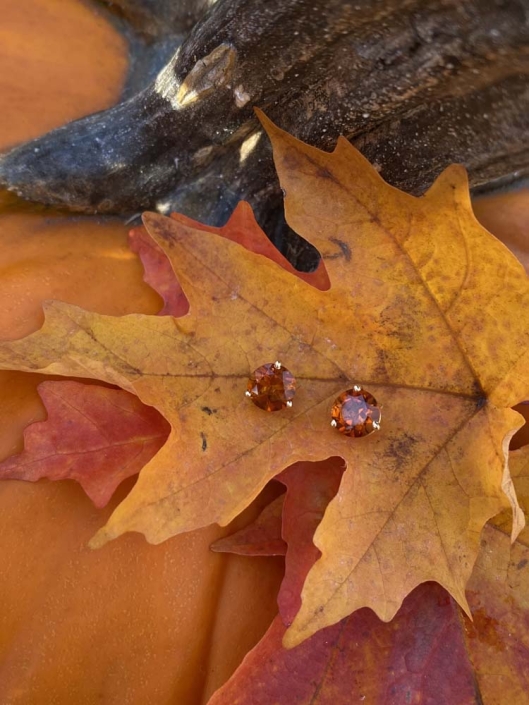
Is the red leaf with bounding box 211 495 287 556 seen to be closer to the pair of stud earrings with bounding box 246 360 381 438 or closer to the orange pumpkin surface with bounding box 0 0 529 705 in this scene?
the orange pumpkin surface with bounding box 0 0 529 705

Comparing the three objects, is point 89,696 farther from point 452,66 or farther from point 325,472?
point 452,66

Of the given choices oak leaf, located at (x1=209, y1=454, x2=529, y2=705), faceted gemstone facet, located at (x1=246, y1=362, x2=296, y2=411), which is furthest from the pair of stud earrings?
oak leaf, located at (x1=209, y1=454, x2=529, y2=705)

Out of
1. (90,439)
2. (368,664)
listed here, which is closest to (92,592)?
(90,439)

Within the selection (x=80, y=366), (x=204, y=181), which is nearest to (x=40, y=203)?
(x=204, y=181)

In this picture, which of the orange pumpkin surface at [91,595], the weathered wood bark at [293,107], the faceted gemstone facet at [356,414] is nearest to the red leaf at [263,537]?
the orange pumpkin surface at [91,595]

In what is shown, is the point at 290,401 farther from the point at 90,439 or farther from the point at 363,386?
the point at 90,439
